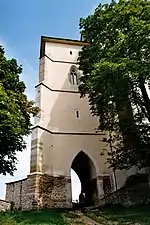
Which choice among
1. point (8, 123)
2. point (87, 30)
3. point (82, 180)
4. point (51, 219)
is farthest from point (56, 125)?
point (51, 219)

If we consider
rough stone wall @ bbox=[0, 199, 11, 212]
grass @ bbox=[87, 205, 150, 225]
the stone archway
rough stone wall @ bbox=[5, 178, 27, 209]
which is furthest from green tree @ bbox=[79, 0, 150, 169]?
rough stone wall @ bbox=[0, 199, 11, 212]

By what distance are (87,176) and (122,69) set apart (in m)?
12.1

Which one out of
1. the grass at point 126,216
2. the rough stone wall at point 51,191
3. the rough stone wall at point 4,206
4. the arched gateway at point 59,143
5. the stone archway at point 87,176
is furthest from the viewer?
the stone archway at point 87,176

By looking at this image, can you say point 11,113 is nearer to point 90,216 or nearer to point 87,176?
point 90,216

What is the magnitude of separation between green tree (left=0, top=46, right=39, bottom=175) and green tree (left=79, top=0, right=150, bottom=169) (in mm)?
3566

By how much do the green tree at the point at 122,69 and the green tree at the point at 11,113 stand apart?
11.7 ft

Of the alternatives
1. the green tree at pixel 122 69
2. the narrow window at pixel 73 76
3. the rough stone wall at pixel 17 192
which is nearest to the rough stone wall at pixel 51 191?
the rough stone wall at pixel 17 192

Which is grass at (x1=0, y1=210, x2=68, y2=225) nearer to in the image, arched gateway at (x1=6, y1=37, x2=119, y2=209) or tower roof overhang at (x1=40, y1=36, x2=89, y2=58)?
arched gateway at (x1=6, y1=37, x2=119, y2=209)

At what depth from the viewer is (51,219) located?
10.9 m

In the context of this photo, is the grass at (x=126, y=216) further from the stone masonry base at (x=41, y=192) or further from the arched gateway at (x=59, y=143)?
the arched gateway at (x=59, y=143)

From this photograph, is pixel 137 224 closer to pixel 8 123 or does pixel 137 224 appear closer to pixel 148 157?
pixel 148 157

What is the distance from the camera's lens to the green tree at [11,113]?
39.1 feet

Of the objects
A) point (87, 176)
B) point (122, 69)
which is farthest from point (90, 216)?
point (87, 176)

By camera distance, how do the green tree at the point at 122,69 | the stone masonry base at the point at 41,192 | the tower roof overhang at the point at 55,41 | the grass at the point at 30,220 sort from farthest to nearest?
the tower roof overhang at the point at 55,41 < the stone masonry base at the point at 41,192 < the green tree at the point at 122,69 < the grass at the point at 30,220
